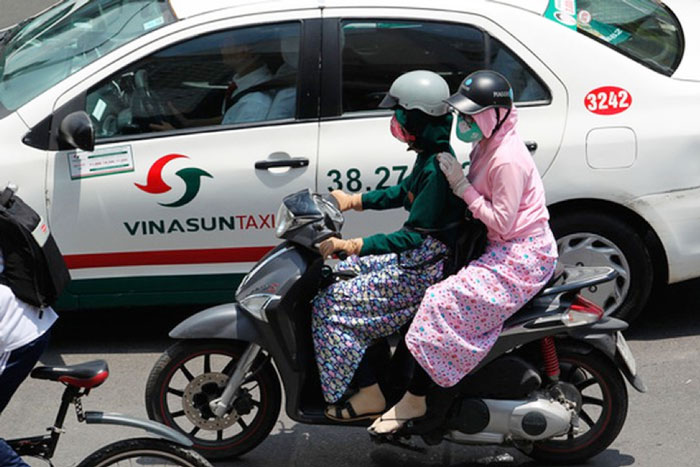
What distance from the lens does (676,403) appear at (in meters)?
5.76

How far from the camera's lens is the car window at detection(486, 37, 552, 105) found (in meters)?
6.16

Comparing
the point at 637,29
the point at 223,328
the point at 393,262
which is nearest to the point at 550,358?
the point at 393,262

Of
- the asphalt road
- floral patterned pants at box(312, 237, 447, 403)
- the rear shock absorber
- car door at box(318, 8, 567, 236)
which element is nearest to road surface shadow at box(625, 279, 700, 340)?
the asphalt road

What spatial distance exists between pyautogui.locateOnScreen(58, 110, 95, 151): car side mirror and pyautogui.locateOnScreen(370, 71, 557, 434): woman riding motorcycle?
6.56 ft

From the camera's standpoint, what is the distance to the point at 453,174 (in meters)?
4.60

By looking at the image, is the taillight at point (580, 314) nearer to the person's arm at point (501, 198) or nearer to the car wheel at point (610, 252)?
the person's arm at point (501, 198)

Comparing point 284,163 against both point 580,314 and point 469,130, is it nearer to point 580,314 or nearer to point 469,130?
point 469,130

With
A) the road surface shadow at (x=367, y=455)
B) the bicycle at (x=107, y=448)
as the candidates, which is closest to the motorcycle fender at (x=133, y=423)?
the bicycle at (x=107, y=448)

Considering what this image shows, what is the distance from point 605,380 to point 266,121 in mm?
2190

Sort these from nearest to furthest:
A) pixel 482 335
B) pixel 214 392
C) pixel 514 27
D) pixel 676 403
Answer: pixel 482 335 < pixel 214 392 < pixel 676 403 < pixel 514 27

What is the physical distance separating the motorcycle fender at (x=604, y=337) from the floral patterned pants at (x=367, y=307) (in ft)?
2.00

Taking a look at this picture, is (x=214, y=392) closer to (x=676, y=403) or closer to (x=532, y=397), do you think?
(x=532, y=397)

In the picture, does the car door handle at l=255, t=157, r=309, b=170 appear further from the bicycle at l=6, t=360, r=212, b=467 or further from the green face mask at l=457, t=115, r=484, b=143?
the bicycle at l=6, t=360, r=212, b=467

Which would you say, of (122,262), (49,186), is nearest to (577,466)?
A: (122,262)
